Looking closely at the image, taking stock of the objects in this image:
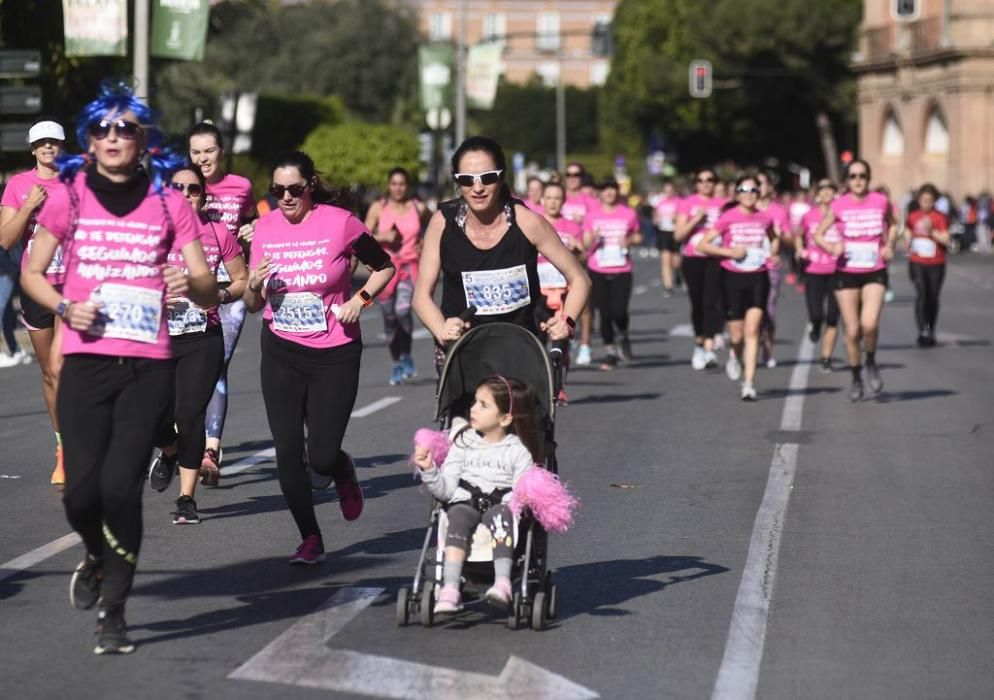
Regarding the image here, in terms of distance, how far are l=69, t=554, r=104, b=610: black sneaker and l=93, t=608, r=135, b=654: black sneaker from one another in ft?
0.42

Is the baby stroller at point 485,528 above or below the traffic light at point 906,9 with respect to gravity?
below

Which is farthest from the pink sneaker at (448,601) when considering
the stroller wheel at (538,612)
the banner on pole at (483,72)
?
the banner on pole at (483,72)

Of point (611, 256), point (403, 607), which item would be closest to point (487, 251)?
point (403, 607)

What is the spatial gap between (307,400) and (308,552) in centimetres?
63

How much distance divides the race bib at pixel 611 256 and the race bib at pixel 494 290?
1165 cm

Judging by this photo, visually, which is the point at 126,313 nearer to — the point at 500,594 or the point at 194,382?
the point at 500,594

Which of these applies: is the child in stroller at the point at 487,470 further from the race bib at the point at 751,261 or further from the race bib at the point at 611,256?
the race bib at the point at 611,256

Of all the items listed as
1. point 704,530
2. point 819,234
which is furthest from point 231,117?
point 704,530

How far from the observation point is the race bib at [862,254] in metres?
15.3

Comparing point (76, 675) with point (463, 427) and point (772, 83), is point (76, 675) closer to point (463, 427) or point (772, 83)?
point (463, 427)

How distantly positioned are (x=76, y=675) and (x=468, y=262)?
92.8 inches

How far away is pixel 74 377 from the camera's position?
20.4 feet

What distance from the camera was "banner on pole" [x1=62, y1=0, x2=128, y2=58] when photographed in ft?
70.5

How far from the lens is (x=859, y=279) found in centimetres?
1545
